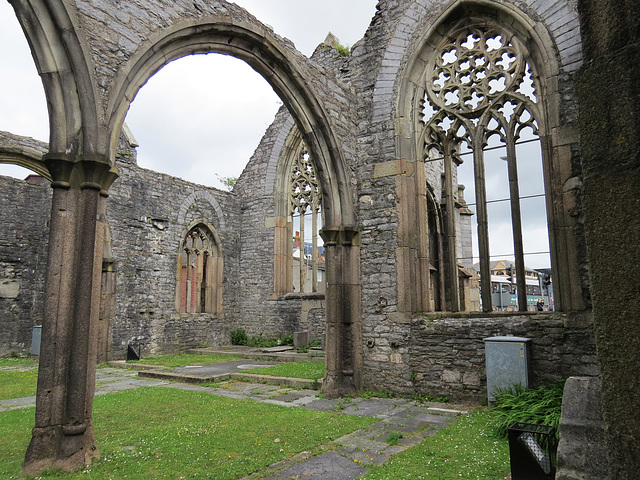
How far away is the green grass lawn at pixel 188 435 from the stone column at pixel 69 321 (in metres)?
0.27

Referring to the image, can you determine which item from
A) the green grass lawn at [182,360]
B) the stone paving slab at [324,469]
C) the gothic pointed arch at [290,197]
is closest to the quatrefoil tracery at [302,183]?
the gothic pointed arch at [290,197]

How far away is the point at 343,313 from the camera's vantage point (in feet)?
24.4

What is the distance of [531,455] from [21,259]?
48.8 feet

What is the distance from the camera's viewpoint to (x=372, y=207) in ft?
25.6

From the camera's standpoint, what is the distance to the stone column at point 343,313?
724cm

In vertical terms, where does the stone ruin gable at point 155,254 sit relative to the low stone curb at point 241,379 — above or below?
above

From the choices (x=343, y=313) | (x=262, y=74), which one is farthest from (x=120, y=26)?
(x=343, y=313)

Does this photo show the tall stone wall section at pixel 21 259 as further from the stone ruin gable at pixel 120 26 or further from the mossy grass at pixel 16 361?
the stone ruin gable at pixel 120 26

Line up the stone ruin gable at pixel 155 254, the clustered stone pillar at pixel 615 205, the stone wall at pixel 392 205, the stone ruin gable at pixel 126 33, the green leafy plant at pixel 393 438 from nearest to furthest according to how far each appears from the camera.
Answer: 1. the clustered stone pillar at pixel 615 205
2. the green leafy plant at pixel 393 438
3. the stone ruin gable at pixel 126 33
4. the stone wall at pixel 392 205
5. the stone ruin gable at pixel 155 254

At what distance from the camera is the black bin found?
3.13 metres

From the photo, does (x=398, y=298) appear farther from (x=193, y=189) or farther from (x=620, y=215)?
(x=193, y=189)

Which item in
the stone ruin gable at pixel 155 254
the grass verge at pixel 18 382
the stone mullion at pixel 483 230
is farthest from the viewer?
the stone ruin gable at pixel 155 254

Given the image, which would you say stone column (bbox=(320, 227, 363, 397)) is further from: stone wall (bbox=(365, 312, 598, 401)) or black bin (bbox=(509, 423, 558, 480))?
black bin (bbox=(509, 423, 558, 480))

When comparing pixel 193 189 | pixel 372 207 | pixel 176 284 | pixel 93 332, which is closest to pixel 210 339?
pixel 176 284
